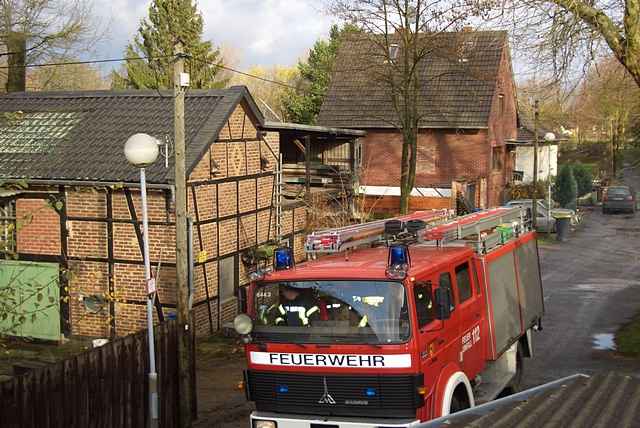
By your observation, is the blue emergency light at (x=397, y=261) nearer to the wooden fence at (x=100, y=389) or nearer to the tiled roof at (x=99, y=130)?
the wooden fence at (x=100, y=389)

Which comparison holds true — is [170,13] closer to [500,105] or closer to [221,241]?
[500,105]

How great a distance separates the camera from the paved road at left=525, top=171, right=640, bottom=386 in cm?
1505

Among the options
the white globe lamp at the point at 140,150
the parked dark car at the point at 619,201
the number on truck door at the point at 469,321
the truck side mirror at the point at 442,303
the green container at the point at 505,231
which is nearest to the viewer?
the truck side mirror at the point at 442,303

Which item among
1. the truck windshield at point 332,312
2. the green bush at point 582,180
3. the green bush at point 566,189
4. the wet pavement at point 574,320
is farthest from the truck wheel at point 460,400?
the green bush at point 582,180

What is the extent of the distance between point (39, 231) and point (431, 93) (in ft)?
69.9

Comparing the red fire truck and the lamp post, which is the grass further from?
the lamp post

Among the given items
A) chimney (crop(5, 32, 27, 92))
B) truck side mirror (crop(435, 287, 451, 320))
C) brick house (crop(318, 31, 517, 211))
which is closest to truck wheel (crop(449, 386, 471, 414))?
truck side mirror (crop(435, 287, 451, 320))

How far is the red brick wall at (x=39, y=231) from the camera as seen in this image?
17.5 metres

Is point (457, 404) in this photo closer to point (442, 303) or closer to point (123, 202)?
point (442, 303)

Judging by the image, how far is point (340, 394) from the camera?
7.99 meters

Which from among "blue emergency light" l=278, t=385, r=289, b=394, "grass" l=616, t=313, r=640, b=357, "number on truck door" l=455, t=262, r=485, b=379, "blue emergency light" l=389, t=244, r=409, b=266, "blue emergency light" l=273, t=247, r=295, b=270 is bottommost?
"grass" l=616, t=313, r=640, b=357

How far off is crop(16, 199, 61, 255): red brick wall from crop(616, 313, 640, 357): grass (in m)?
12.6

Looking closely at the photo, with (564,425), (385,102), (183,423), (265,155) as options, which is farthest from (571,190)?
(564,425)

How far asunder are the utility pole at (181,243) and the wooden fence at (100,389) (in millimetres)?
139
